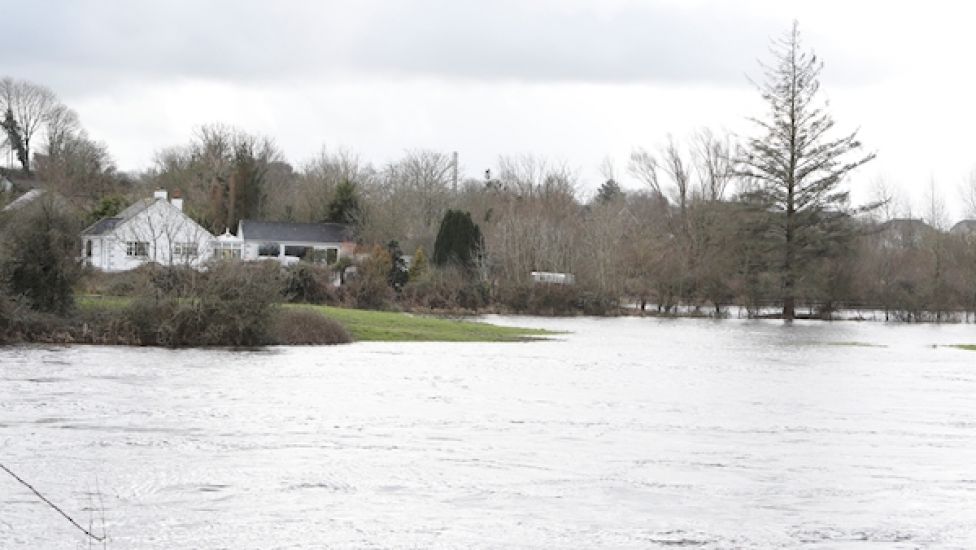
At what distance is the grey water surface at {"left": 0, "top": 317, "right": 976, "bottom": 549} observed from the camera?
17250 mm

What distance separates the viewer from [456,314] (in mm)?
80500

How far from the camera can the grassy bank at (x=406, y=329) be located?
5519 cm

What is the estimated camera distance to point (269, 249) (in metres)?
105

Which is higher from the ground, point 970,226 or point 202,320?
point 970,226

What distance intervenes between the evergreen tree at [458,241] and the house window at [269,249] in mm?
16705

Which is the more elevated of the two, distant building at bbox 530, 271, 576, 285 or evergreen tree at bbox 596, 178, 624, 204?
evergreen tree at bbox 596, 178, 624, 204

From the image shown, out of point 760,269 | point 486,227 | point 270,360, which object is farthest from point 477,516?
point 486,227

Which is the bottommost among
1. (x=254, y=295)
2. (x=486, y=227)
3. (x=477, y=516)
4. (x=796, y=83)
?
(x=477, y=516)

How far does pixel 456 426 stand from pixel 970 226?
12257 centimetres

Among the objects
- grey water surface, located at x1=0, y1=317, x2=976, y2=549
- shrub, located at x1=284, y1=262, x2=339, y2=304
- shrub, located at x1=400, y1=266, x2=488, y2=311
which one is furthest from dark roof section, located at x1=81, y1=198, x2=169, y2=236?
grey water surface, located at x1=0, y1=317, x2=976, y2=549

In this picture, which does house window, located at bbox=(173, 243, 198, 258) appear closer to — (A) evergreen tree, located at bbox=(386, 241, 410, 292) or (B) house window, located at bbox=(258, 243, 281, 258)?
(A) evergreen tree, located at bbox=(386, 241, 410, 292)

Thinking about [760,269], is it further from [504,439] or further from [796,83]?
[504,439]

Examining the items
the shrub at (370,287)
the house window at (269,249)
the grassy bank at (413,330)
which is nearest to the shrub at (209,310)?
the grassy bank at (413,330)

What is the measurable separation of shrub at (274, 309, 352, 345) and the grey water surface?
6.31 m
